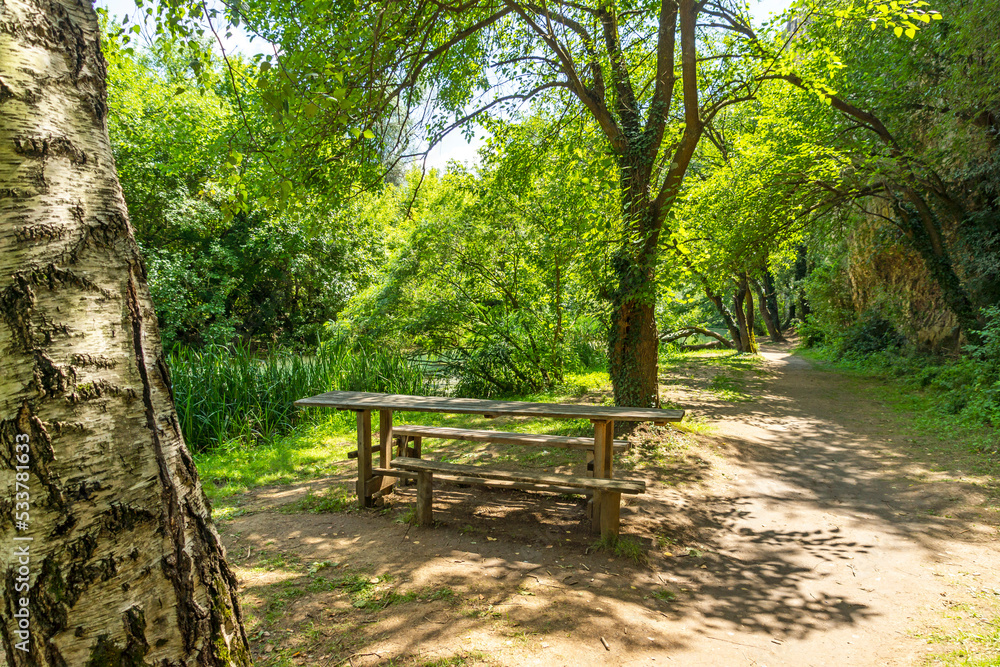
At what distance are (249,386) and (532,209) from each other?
5509mm

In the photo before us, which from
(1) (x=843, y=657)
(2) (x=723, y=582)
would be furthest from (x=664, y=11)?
(1) (x=843, y=657)

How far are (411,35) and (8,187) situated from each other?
179 inches

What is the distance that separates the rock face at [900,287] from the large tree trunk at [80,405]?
46.5 feet

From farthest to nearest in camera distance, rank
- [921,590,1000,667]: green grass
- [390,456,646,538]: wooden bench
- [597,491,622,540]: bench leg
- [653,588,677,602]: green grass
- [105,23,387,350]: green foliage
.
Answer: [105,23,387,350]: green foliage, [597,491,622,540]: bench leg, [390,456,646,538]: wooden bench, [653,588,677,602]: green grass, [921,590,1000,667]: green grass

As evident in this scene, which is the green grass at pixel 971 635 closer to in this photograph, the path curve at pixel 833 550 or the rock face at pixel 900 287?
the path curve at pixel 833 550

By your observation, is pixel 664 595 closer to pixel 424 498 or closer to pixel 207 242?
pixel 424 498

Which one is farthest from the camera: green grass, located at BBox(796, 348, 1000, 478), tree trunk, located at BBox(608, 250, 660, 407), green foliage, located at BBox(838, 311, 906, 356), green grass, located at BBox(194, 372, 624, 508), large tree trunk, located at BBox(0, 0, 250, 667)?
green foliage, located at BBox(838, 311, 906, 356)

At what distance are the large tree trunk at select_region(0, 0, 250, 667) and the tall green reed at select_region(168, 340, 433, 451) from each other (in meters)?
5.66

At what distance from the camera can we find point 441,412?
15.6ft

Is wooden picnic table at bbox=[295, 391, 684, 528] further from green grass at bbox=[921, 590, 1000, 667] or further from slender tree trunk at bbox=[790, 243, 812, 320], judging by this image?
slender tree trunk at bbox=[790, 243, 812, 320]

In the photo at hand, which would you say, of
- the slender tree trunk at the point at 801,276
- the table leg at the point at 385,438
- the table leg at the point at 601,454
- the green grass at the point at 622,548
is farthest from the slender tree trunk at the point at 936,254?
the slender tree trunk at the point at 801,276

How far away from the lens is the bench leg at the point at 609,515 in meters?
4.00

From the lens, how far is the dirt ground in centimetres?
276

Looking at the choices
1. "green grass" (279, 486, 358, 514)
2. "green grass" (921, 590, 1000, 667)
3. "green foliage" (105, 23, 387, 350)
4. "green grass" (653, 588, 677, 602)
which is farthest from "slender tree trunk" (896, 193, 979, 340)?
"green foliage" (105, 23, 387, 350)
